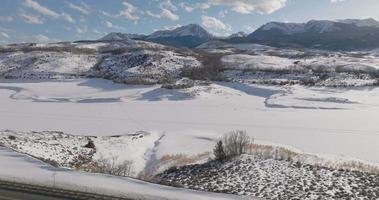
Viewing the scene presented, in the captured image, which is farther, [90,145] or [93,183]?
[90,145]

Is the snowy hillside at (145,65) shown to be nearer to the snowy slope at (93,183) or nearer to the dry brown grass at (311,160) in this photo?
the dry brown grass at (311,160)

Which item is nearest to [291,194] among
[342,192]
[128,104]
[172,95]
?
[342,192]

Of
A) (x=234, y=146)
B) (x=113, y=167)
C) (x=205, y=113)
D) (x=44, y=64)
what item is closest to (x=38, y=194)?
(x=113, y=167)

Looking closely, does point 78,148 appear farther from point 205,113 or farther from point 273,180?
point 205,113

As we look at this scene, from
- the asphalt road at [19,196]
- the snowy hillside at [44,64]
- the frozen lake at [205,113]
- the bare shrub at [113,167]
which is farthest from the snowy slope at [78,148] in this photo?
the snowy hillside at [44,64]

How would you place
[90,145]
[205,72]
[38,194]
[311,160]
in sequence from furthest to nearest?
[205,72]
[90,145]
[311,160]
[38,194]

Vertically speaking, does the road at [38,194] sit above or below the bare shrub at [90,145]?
above

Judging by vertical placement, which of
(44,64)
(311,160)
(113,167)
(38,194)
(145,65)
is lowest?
(311,160)

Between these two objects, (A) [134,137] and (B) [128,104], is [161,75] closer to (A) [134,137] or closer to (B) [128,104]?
(B) [128,104]
